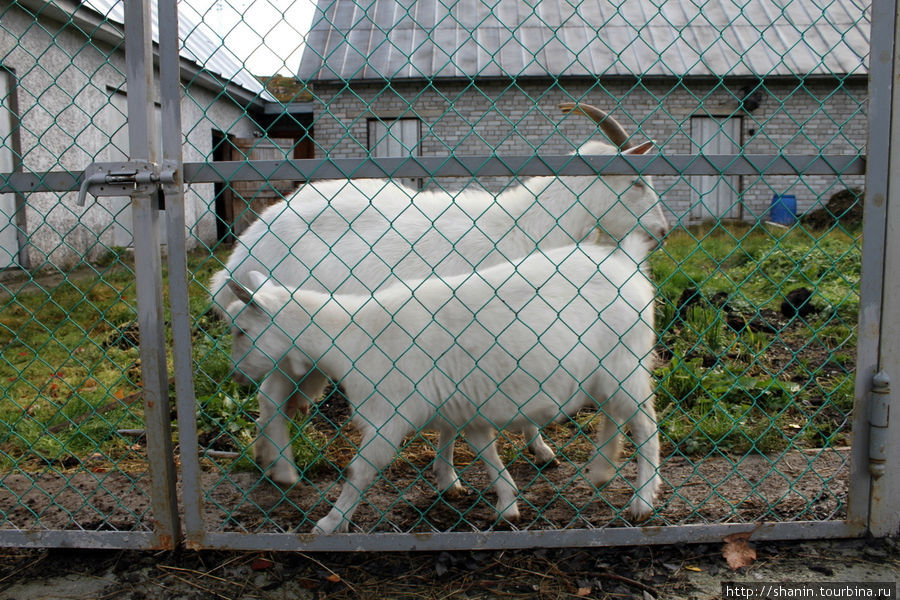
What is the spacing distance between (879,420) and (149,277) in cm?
250

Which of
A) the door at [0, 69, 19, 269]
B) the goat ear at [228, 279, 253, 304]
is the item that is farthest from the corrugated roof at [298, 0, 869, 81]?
the goat ear at [228, 279, 253, 304]

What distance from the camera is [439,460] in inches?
125

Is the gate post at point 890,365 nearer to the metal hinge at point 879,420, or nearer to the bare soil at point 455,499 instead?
the metal hinge at point 879,420

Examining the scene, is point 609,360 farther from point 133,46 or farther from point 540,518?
point 133,46

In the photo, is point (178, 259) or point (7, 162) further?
point (7, 162)

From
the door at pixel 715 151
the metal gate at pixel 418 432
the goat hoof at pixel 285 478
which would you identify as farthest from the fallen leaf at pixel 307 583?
the door at pixel 715 151

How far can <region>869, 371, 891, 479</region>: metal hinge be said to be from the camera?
2371mm

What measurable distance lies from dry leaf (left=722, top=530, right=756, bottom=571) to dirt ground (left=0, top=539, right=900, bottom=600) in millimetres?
25

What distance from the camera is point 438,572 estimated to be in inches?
96.0

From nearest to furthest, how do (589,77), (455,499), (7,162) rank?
(455,499)
(7,162)
(589,77)

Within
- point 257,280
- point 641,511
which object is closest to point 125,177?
point 257,280

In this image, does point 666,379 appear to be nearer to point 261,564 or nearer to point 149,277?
point 261,564

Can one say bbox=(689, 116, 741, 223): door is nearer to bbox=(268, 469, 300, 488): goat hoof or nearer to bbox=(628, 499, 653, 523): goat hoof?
bbox=(628, 499, 653, 523): goat hoof

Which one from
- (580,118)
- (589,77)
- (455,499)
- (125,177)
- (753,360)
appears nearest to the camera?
(125,177)
